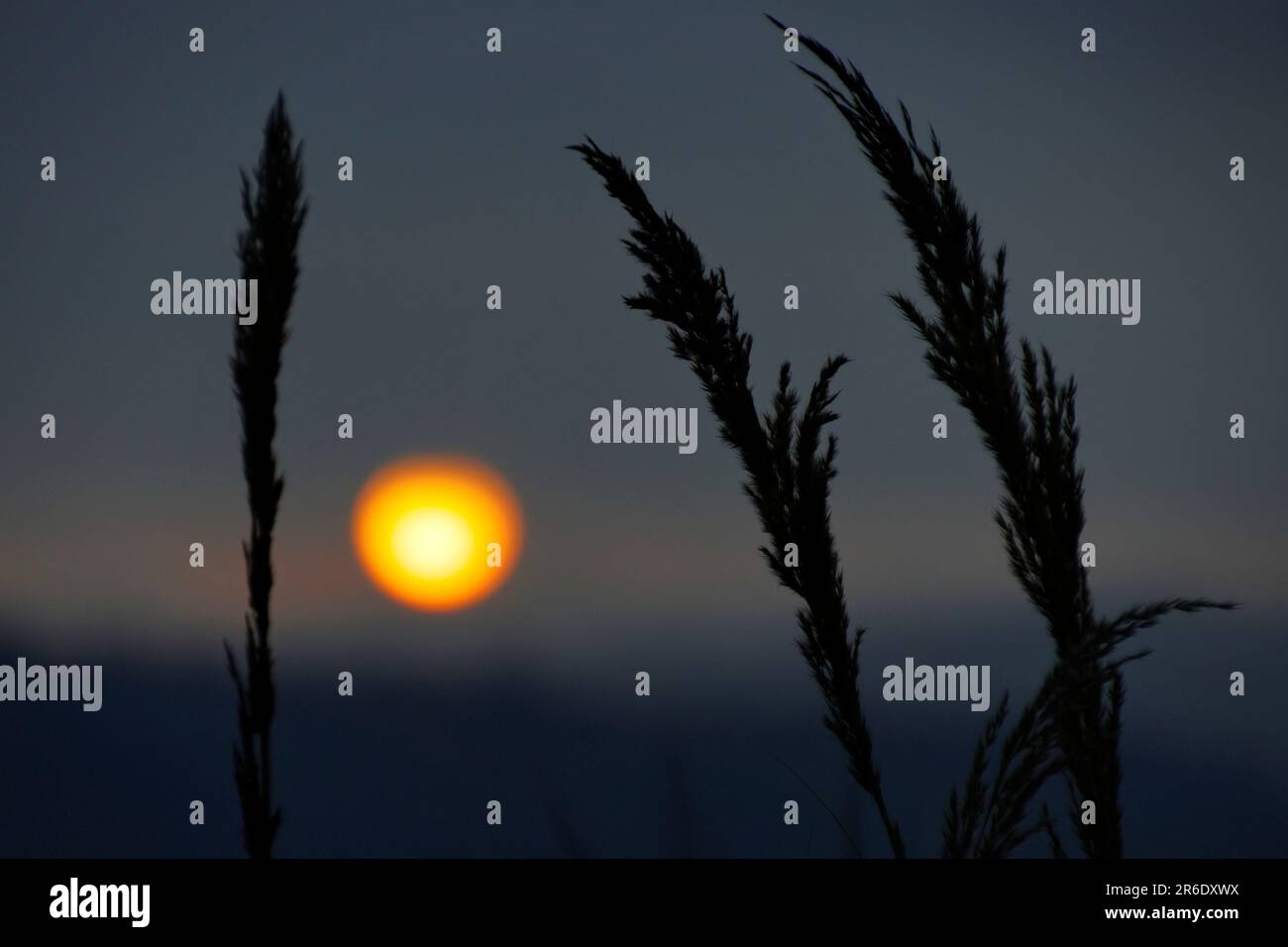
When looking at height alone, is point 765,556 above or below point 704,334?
below

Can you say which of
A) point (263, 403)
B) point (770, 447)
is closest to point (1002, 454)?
point (770, 447)

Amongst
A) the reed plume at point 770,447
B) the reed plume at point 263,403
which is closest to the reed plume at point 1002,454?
the reed plume at point 770,447

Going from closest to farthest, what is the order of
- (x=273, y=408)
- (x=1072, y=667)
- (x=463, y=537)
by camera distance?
1. (x=273, y=408)
2. (x=1072, y=667)
3. (x=463, y=537)

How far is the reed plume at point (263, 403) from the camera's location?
149 centimetres

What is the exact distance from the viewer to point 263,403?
156 centimetres

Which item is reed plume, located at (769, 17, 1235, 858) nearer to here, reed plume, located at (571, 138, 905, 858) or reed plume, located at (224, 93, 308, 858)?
reed plume, located at (571, 138, 905, 858)

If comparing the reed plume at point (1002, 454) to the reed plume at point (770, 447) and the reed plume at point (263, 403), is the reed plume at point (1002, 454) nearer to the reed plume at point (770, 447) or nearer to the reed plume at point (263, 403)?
the reed plume at point (770, 447)

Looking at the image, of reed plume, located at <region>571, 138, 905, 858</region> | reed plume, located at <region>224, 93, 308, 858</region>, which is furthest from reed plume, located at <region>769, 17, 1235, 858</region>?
reed plume, located at <region>224, 93, 308, 858</region>

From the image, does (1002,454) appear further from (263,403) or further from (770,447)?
(263,403)

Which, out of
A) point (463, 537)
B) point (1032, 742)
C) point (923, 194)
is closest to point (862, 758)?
point (1032, 742)

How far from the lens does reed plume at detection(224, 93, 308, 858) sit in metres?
1.49
